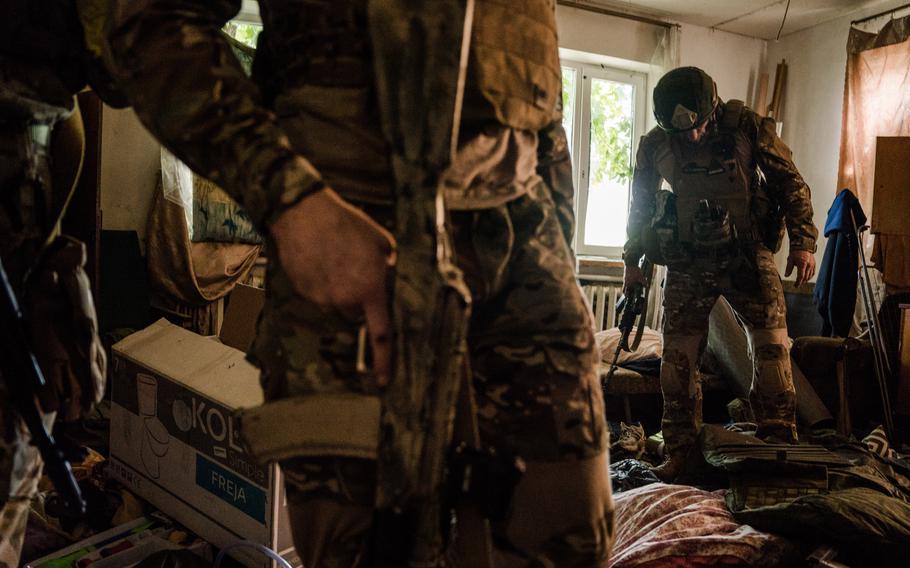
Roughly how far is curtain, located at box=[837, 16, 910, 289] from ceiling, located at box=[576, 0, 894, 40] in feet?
0.95

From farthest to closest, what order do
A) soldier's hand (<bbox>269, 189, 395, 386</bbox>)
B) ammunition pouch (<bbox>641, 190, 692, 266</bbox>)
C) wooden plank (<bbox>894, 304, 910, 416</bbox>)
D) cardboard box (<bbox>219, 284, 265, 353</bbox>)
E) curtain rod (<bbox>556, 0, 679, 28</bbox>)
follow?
curtain rod (<bbox>556, 0, 679, 28</bbox>) < wooden plank (<bbox>894, 304, 910, 416</bbox>) < ammunition pouch (<bbox>641, 190, 692, 266</bbox>) < cardboard box (<bbox>219, 284, 265, 353</bbox>) < soldier's hand (<bbox>269, 189, 395, 386</bbox>)

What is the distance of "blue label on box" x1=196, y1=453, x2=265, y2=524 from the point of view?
163 centimetres

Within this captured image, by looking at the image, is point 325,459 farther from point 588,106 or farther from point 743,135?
point 588,106

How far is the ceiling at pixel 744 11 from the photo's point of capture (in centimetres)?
492

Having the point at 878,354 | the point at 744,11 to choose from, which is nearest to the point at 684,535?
the point at 878,354

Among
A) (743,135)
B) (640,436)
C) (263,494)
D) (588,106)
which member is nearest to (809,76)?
(588,106)

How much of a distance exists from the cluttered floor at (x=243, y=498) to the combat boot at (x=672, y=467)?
104 mm

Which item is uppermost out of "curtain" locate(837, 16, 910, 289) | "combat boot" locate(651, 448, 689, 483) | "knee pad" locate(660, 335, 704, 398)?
"curtain" locate(837, 16, 910, 289)

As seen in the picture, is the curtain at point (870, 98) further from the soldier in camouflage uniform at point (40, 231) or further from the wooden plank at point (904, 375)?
the soldier in camouflage uniform at point (40, 231)

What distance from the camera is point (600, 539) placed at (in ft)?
2.17

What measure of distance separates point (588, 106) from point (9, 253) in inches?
192

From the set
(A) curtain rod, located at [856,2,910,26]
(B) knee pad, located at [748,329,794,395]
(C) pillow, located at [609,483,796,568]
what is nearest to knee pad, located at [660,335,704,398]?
(B) knee pad, located at [748,329,794,395]

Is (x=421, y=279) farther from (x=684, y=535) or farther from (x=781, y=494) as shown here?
(x=781, y=494)

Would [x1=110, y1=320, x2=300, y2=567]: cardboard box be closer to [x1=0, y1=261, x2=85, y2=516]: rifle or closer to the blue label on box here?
the blue label on box
